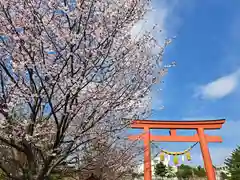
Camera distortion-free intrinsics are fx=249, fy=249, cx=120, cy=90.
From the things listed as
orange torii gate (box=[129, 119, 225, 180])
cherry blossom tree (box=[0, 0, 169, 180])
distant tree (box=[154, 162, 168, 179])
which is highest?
distant tree (box=[154, 162, 168, 179])

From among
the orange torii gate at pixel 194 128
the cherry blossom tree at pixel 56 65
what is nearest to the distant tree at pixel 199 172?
the orange torii gate at pixel 194 128

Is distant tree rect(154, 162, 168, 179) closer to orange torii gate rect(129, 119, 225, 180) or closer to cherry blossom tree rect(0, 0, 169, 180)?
orange torii gate rect(129, 119, 225, 180)

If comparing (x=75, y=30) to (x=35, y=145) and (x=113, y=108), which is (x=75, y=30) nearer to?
(x=113, y=108)

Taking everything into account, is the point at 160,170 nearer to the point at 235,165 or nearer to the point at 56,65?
the point at 235,165

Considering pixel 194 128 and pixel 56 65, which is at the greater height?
pixel 194 128

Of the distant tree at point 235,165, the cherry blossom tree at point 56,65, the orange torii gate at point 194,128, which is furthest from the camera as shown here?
the distant tree at point 235,165

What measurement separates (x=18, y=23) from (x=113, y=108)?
1848 millimetres

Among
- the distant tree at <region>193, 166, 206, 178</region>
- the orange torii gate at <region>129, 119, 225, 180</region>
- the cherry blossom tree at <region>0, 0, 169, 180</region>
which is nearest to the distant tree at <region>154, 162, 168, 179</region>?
the distant tree at <region>193, 166, 206, 178</region>

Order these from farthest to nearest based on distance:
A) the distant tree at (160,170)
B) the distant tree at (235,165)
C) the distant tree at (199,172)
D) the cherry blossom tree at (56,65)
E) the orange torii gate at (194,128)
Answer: the distant tree at (199,172) → the distant tree at (160,170) → the distant tree at (235,165) → the orange torii gate at (194,128) → the cherry blossom tree at (56,65)

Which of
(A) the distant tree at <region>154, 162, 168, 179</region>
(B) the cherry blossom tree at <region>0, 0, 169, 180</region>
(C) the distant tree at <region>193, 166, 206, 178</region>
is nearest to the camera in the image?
(B) the cherry blossom tree at <region>0, 0, 169, 180</region>

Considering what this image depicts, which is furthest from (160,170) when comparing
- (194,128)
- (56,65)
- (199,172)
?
(56,65)

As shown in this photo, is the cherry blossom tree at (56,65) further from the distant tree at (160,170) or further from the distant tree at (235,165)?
the distant tree at (160,170)

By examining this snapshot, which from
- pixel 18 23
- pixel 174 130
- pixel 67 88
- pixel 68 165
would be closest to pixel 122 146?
pixel 68 165

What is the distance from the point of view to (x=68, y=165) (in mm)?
4727
